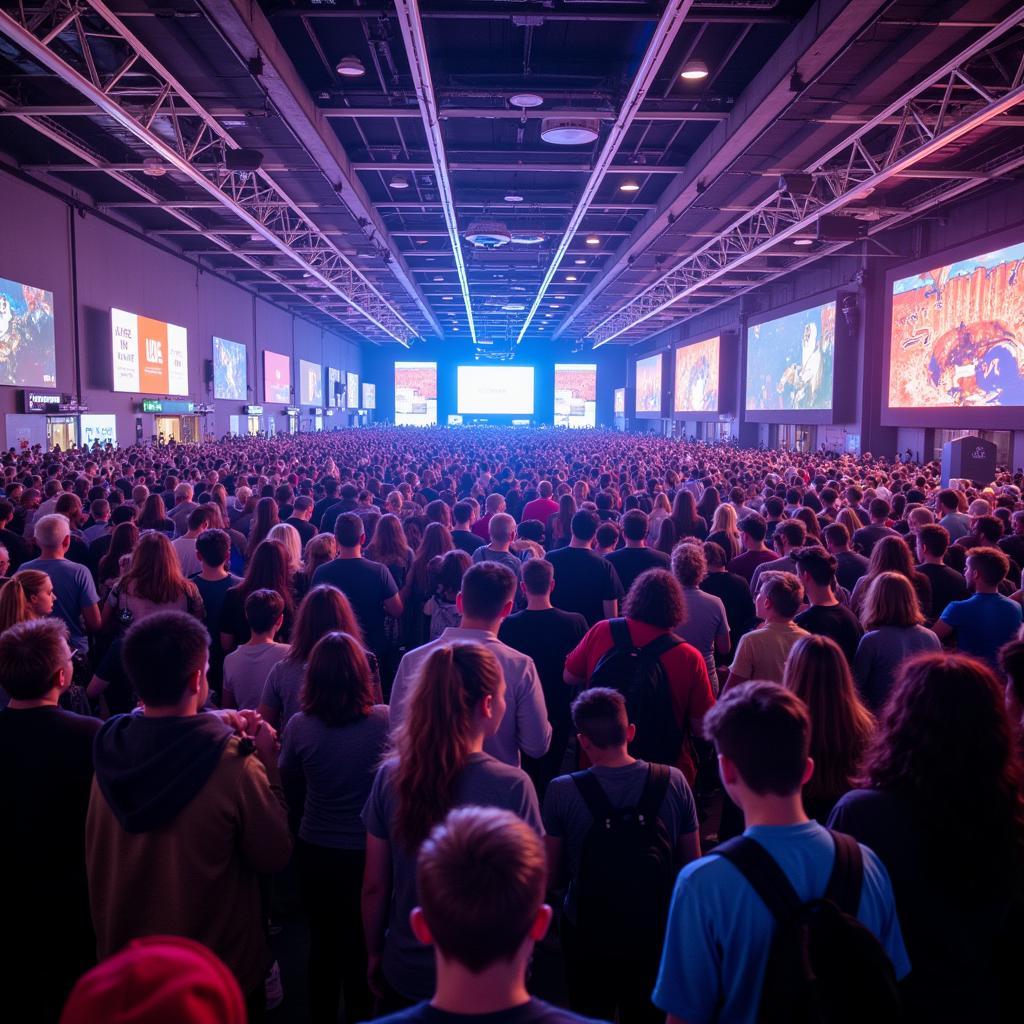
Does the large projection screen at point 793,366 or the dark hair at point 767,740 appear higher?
the large projection screen at point 793,366

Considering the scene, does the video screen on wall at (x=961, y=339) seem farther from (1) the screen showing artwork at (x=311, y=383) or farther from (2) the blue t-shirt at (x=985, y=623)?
(1) the screen showing artwork at (x=311, y=383)

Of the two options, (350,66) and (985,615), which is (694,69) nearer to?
(350,66)

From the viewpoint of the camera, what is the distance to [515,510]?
11062 mm

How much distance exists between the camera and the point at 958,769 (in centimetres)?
204

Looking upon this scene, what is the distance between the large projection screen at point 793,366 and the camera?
24.0 metres

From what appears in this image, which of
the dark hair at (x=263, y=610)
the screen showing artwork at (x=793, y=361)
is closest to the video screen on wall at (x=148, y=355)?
the screen showing artwork at (x=793, y=361)

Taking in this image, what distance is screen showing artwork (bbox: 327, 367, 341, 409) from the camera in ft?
154

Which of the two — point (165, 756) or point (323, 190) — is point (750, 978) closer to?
point (165, 756)

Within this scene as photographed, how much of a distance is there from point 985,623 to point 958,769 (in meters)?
2.91

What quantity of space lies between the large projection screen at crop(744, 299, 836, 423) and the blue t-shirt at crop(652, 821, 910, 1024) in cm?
2357

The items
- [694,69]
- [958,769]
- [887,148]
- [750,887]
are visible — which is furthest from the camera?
[887,148]

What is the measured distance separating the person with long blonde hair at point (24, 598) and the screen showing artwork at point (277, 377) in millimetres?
32393

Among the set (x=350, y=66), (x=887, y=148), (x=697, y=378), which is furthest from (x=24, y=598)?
(x=697, y=378)

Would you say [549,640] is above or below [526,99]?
below
